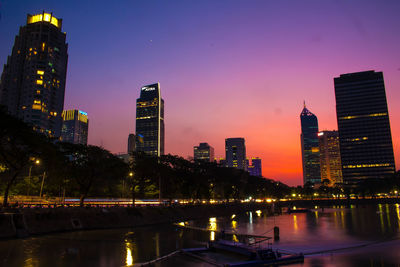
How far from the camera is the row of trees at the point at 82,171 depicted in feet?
176

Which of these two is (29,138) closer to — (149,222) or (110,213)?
(110,213)

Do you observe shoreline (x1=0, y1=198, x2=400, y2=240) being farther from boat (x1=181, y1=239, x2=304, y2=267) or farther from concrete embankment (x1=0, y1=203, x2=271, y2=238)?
boat (x1=181, y1=239, x2=304, y2=267)

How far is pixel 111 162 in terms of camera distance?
77.0m

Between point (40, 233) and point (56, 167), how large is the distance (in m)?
20.8

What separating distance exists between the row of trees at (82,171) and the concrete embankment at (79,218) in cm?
727

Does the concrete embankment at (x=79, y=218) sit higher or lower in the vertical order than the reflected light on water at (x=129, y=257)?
higher

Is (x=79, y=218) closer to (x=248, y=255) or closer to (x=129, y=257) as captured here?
(x=129, y=257)

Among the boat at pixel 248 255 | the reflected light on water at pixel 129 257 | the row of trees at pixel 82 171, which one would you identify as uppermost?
the row of trees at pixel 82 171

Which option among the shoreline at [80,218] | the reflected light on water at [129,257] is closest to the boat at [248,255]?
the reflected light on water at [129,257]

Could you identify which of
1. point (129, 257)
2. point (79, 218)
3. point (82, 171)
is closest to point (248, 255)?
point (129, 257)

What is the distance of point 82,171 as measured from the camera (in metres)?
71.6

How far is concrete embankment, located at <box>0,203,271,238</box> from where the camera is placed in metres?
45.8

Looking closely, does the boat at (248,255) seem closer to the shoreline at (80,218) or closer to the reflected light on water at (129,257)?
the reflected light on water at (129,257)

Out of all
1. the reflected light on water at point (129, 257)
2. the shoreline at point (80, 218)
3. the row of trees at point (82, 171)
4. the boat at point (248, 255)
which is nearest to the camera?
the boat at point (248, 255)
